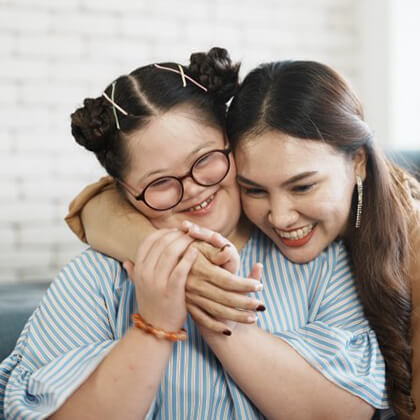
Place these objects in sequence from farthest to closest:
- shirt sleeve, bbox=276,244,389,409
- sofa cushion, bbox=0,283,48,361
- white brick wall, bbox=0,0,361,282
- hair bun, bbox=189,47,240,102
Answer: white brick wall, bbox=0,0,361,282 < sofa cushion, bbox=0,283,48,361 < hair bun, bbox=189,47,240,102 < shirt sleeve, bbox=276,244,389,409

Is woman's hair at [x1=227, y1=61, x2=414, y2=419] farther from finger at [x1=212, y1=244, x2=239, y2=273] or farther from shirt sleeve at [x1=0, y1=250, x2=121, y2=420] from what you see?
shirt sleeve at [x1=0, y1=250, x2=121, y2=420]

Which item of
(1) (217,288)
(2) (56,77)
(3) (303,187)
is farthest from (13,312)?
(2) (56,77)

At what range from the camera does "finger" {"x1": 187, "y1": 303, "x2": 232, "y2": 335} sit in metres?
0.98

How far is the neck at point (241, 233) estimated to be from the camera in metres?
1.23

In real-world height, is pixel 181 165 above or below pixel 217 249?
above

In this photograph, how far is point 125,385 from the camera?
945mm

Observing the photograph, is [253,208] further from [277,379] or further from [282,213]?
[277,379]

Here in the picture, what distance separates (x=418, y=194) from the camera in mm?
1331

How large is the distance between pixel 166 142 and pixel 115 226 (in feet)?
0.74

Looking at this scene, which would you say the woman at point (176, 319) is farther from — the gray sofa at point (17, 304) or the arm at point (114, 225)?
the gray sofa at point (17, 304)

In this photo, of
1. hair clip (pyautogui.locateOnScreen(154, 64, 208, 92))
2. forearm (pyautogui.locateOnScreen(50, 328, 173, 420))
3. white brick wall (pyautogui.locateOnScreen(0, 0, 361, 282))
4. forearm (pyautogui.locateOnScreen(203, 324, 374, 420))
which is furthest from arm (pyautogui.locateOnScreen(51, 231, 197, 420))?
white brick wall (pyautogui.locateOnScreen(0, 0, 361, 282))

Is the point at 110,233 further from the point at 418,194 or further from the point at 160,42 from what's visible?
the point at 160,42

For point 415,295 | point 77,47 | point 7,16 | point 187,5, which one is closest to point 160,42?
point 187,5

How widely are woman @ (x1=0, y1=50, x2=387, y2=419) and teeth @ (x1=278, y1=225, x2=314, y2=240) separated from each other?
9 centimetres
